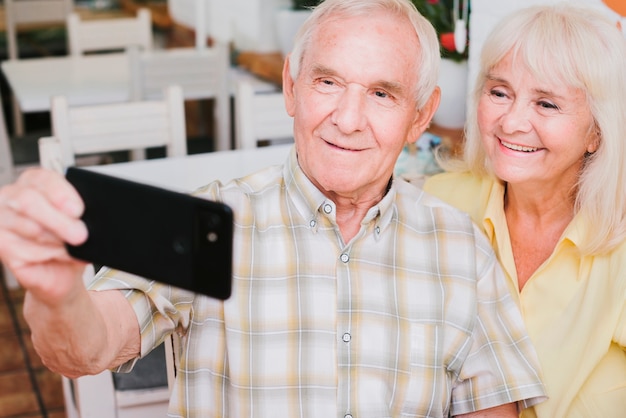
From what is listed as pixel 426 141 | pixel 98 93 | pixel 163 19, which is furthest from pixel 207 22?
pixel 426 141

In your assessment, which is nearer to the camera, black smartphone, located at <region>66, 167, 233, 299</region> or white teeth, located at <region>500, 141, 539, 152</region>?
black smartphone, located at <region>66, 167, 233, 299</region>

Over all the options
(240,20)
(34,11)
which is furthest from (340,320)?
(34,11)

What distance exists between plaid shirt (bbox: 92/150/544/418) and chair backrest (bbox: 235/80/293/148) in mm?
1311

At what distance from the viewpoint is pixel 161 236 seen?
0.79 metres

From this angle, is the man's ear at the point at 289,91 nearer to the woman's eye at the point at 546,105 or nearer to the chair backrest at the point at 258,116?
the woman's eye at the point at 546,105

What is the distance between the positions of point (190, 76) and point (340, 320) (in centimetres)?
229

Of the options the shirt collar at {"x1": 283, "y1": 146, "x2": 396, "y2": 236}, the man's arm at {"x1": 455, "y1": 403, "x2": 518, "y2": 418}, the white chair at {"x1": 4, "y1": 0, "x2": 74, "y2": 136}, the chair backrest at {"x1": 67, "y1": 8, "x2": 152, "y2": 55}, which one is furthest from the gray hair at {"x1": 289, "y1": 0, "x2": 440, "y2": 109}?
the white chair at {"x1": 4, "y1": 0, "x2": 74, "y2": 136}

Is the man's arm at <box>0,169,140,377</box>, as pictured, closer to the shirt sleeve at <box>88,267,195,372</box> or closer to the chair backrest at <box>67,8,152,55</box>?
the shirt sleeve at <box>88,267,195,372</box>

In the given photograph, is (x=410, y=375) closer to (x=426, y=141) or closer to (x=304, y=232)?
(x=304, y=232)

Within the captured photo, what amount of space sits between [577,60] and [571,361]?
20.5 inches

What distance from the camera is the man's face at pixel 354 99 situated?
4.36 feet

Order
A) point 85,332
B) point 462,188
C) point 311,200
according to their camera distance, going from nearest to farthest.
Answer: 1. point 85,332
2. point 311,200
3. point 462,188

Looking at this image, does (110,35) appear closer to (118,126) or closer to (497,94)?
(118,126)

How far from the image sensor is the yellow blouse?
1.43m
